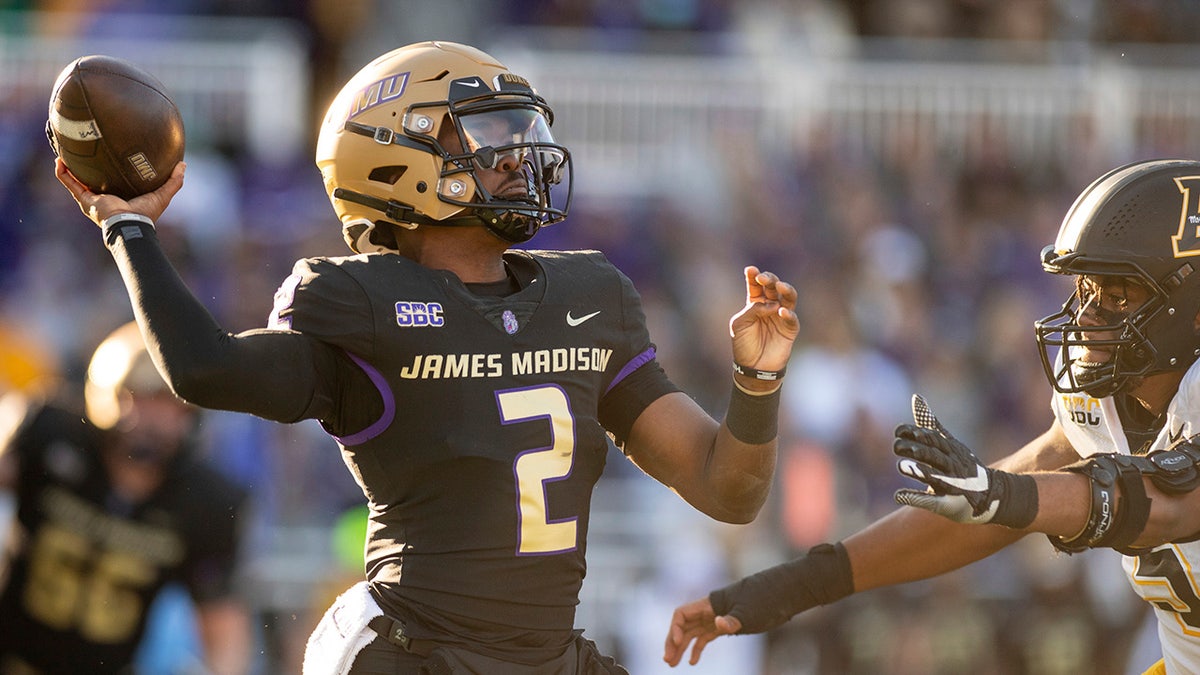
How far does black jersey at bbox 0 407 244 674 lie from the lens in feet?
18.8

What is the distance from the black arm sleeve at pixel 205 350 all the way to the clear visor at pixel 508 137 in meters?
0.59

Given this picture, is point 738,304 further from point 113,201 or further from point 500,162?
point 113,201

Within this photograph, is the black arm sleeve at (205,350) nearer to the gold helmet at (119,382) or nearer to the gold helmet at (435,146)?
the gold helmet at (435,146)

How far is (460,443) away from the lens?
333 centimetres

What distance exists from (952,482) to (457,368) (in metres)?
1.03

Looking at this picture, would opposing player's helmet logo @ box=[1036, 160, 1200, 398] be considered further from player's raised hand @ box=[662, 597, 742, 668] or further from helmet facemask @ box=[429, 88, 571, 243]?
helmet facemask @ box=[429, 88, 571, 243]

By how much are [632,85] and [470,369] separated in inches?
291

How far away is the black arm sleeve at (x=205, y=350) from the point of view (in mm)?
3123

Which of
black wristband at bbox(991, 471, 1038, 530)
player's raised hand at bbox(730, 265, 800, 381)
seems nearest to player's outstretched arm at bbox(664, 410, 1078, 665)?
black wristband at bbox(991, 471, 1038, 530)

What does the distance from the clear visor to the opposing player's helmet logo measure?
1298 millimetres

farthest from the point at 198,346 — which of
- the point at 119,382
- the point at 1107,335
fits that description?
the point at 119,382

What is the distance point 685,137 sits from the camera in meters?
10.6

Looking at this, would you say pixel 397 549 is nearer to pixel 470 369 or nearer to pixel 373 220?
pixel 470 369

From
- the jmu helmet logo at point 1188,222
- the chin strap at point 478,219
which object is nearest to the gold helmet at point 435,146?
the chin strap at point 478,219
